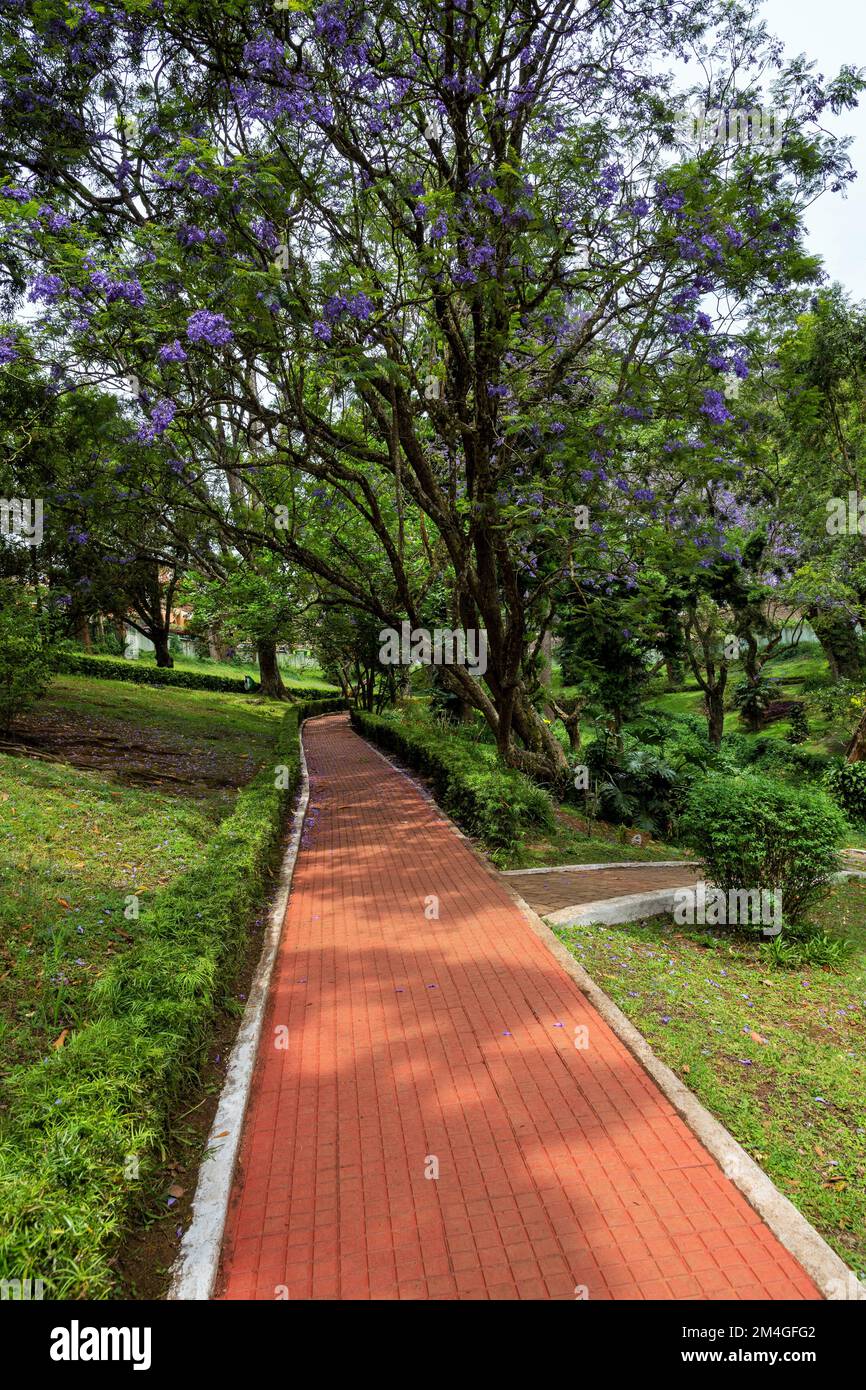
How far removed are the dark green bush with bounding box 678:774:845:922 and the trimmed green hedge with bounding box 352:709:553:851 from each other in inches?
107

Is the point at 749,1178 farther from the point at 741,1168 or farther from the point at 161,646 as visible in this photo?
the point at 161,646

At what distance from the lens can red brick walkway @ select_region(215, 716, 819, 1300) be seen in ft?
9.66

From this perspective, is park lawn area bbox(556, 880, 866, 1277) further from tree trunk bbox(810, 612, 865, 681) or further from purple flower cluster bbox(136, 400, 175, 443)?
tree trunk bbox(810, 612, 865, 681)

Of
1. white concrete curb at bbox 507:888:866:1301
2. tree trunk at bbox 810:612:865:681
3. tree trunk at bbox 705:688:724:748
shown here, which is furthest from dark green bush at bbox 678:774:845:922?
tree trunk at bbox 810:612:865:681

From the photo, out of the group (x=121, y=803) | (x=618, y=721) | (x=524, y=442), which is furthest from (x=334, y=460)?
(x=618, y=721)

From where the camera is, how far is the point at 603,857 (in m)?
9.50

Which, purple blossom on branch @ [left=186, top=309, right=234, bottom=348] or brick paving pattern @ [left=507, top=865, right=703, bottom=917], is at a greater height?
purple blossom on branch @ [left=186, top=309, right=234, bottom=348]

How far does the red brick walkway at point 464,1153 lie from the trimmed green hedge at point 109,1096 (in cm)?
52

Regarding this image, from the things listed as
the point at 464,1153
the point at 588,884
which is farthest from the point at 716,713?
the point at 464,1153

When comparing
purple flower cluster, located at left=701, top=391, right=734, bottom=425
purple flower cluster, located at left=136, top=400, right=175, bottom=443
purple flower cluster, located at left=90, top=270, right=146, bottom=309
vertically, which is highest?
purple flower cluster, located at left=90, top=270, right=146, bottom=309

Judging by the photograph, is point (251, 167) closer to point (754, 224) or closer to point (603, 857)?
point (754, 224)

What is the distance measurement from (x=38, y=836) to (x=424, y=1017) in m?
4.54

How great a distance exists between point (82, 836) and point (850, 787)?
50.9 ft

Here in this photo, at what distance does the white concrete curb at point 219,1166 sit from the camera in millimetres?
2934
